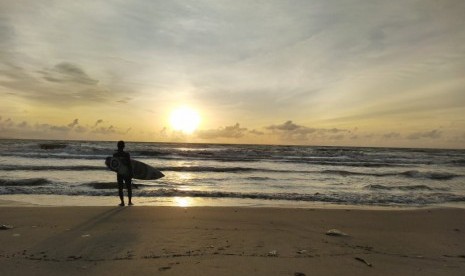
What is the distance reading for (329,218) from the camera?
377 inches

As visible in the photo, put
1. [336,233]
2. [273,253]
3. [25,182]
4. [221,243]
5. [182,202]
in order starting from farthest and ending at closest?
[25,182] → [182,202] → [336,233] → [221,243] → [273,253]

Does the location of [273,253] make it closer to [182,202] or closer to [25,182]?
[182,202]

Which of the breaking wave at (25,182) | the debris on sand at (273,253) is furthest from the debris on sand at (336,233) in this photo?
the breaking wave at (25,182)

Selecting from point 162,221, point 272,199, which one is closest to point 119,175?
point 162,221

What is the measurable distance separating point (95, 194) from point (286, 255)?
978 centimetres

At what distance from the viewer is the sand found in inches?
212

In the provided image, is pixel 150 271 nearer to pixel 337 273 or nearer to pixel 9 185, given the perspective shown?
pixel 337 273

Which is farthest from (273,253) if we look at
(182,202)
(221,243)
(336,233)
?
(182,202)

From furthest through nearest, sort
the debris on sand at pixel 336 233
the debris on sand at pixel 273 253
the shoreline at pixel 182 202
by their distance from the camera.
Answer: the shoreline at pixel 182 202 < the debris on sand at pixel 336 233 < the debris on sand at pixel 273 253

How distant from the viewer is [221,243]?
260 inches

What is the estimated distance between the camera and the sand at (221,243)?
17.7 feet

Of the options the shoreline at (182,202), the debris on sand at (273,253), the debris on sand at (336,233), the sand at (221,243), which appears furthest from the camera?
the shoreline at (182,202)

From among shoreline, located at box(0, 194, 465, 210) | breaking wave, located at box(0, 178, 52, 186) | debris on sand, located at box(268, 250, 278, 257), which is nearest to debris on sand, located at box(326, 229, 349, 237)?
debris on sand, located at box(268, 250, 278, 257)

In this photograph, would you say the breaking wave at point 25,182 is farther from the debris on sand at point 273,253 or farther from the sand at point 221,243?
the debris on sand at point 273,253
